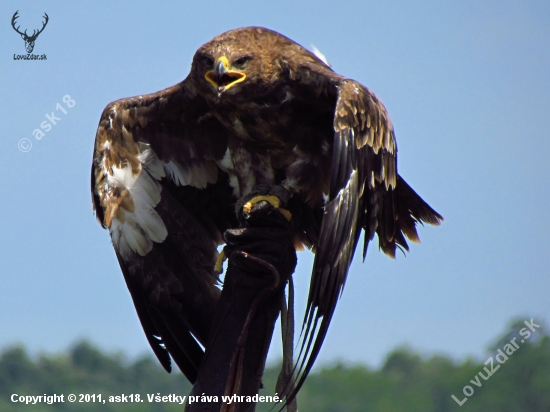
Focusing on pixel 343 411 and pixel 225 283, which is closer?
pixel 225 283

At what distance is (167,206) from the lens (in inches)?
224

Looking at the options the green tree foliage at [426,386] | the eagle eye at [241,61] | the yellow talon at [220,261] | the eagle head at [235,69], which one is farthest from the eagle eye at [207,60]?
the green tree foliage at [426,386]

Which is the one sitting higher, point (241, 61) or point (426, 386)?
point (241, 61)

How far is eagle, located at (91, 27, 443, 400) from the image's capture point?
5.15 meters

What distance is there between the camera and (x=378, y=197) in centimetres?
493

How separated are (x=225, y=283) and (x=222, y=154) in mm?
1211

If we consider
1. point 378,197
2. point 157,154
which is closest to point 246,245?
point 378,197

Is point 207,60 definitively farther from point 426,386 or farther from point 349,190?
point 426,386

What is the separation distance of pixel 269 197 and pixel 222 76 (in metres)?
0.71

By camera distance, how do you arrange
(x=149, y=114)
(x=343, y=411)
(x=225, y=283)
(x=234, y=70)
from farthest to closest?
(x=343, y=411) < (x=149, y=114) < (x=234, y=70) < (x=225, y=283)

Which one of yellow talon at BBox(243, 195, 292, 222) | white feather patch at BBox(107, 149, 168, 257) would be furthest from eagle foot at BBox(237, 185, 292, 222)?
white feather patch at BBox(107, 149, 168, 257)

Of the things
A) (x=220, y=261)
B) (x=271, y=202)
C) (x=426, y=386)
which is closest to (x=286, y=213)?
(x=271, y=202)

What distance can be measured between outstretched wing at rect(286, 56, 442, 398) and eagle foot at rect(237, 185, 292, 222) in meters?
0.52

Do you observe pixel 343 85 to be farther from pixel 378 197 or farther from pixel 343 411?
pixel 343 411
